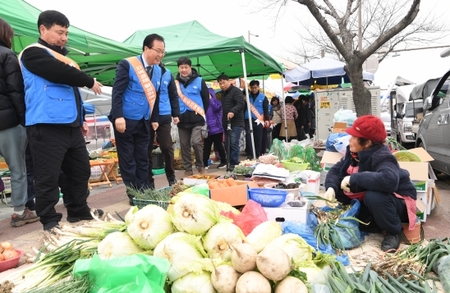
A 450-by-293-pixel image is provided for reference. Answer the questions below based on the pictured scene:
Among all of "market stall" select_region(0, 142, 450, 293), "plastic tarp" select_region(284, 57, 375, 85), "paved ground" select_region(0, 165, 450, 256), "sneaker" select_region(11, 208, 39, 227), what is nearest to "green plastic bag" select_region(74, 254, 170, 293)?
"market stall" select_region(0, 142, 450, 293)

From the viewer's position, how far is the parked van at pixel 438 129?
5883mm

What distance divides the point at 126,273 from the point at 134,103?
3.03m

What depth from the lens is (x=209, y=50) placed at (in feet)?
23.5

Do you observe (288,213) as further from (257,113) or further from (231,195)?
(257,113)

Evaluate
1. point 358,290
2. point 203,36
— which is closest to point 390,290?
point 358,290

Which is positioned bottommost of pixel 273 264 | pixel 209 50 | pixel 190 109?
pixel 273 264

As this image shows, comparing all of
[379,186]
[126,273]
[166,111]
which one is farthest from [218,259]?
[166,111]

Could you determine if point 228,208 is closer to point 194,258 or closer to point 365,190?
point 194,258

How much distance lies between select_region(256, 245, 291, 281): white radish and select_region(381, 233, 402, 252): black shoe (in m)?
1.88

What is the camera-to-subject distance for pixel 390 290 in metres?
2.02

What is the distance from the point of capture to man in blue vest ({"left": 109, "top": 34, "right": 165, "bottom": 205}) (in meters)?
4.52

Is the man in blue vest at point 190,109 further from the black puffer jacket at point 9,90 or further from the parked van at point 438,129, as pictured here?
the parked van at point 438,129

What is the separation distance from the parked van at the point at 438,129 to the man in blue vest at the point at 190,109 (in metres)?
3.95

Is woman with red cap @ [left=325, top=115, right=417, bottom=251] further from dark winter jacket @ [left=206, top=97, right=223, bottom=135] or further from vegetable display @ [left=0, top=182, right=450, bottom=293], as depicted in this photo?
dark winter jacket @ [left=206, top=97, right=223, bottom=135]
